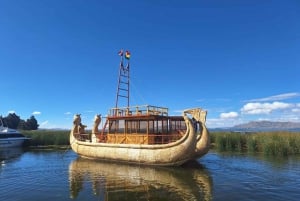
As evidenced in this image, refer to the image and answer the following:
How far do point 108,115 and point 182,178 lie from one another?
10550mm

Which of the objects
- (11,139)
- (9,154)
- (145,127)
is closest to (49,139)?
(11,139)

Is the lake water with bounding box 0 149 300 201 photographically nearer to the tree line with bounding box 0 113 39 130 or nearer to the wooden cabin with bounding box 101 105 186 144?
the wooden cabin with bounding box 101 105 186 144

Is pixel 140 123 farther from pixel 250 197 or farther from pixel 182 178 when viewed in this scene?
pixel 250 197

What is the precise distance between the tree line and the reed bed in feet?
212

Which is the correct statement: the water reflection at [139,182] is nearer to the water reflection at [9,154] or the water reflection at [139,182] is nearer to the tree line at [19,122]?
the water reflection at [9,154]

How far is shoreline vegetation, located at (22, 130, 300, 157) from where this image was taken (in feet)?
93.0

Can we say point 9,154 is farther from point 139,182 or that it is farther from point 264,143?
point 264,143

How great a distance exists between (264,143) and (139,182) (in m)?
16.5

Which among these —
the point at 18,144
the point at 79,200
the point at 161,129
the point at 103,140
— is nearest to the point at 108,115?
the point at 103,140

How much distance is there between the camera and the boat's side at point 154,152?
68.2ft

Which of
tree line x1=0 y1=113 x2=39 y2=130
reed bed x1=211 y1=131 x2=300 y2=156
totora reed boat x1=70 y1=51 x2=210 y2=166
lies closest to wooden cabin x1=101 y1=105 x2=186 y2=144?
totora reed boat x1=70 y1=51 x2=210 y2=166

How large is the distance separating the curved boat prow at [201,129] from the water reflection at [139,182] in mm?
1290

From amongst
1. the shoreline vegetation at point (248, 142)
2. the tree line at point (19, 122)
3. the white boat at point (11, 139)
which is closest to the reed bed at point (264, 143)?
the shoreline vegetation at point (248, 142)

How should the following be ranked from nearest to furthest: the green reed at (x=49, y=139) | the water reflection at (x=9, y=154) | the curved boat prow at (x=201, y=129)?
the curved boat prow at (x=201, y=129) → the water reflection at (x=9, y=154) → the green reed at (x=49, y=139)
